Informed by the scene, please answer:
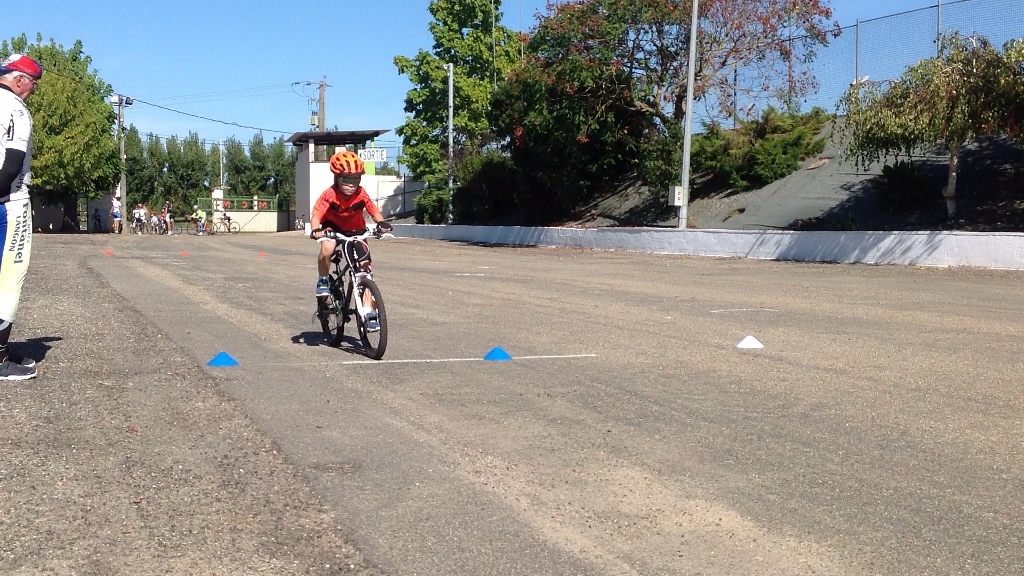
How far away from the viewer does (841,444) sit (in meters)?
5.75

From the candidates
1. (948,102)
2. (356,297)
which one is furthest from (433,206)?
(356,297)

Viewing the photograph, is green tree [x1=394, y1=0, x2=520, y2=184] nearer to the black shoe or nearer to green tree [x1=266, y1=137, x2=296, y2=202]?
green tree [x1=266, y1=137, x2=296, y2=202]

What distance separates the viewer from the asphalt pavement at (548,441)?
4.07m

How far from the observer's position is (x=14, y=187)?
6.63m

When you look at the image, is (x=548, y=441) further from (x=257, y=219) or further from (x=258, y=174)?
(x=258, y=174)

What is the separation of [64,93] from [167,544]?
5442cm

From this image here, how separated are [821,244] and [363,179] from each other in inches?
1605

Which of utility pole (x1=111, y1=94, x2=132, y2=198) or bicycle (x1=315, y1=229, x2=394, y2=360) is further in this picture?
utility pole (x1=111, y1=94, x2=132, y2=198)

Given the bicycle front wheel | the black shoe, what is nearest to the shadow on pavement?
the black shoe

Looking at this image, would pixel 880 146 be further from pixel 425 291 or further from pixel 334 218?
pixel 334 218

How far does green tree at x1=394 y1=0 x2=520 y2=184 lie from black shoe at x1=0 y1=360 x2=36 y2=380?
4810cm

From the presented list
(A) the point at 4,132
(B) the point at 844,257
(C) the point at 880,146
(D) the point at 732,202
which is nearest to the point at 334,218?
(A) the point at 4,132

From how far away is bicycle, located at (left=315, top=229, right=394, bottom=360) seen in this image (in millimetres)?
8234

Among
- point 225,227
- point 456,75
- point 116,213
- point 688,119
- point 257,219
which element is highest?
point 456,75
